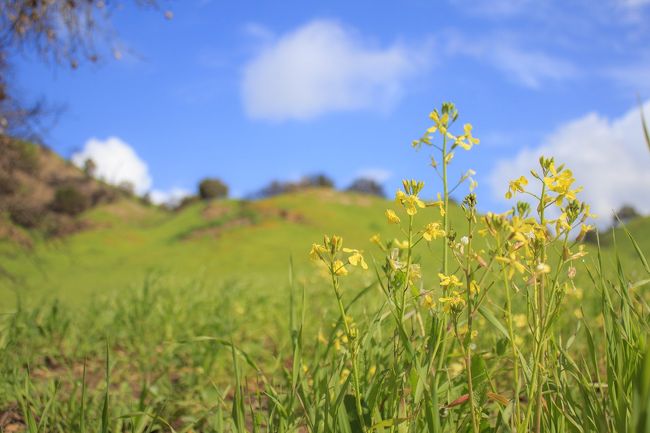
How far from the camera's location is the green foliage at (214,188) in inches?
1587

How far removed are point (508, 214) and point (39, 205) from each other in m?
7.88

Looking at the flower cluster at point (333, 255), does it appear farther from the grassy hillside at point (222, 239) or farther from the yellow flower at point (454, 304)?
the grassy hillside at point (222, 239)

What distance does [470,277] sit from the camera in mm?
1247

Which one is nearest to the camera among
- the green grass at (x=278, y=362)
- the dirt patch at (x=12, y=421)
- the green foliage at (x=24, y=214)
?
the green grass at (x=278, y=362)

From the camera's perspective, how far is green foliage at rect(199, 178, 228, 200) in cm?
4031

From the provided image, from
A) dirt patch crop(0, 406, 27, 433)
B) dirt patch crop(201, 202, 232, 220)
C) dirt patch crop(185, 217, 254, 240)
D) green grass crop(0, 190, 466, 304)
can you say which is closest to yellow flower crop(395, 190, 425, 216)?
dirt patch crop(0, 406, 27, 433)

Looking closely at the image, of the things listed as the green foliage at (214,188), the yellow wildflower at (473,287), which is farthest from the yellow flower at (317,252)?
the green foliage at (214,188)

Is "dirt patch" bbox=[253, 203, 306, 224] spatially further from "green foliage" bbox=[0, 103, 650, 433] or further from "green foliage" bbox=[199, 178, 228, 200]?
"green foliage" bbox=[0, 103, 650, 433]

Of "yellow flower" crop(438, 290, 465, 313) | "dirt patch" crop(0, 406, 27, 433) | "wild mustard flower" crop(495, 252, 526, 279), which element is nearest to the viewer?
"wild mustard flower" crop(495, 252, 526, 279)

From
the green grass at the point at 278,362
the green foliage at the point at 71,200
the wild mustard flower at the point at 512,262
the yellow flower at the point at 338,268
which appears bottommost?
the green grass at the point at 278,362

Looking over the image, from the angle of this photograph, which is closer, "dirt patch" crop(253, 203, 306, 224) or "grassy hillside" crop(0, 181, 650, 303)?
"grassy hillside" crop(0, 181, 650, 303)

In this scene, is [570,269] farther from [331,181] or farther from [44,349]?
[331,181]

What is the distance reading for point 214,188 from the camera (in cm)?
Result: 4031

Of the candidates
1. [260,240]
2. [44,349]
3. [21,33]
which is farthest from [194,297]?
[260,240]
